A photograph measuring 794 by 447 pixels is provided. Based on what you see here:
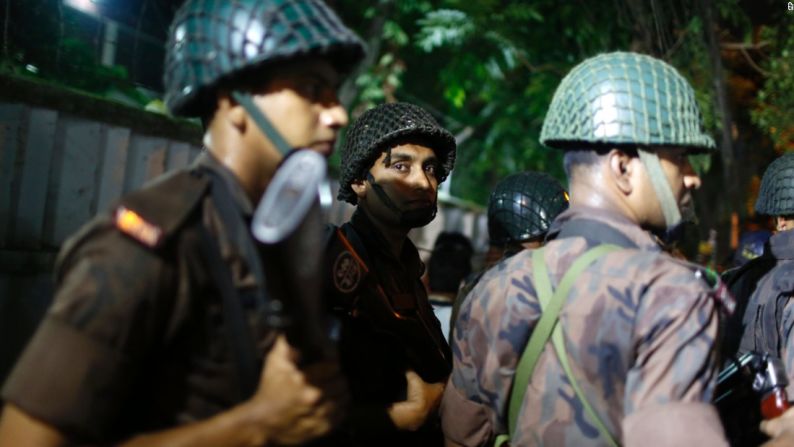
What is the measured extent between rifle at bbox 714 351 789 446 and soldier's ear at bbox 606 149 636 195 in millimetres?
932

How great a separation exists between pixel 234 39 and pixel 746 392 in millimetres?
2216

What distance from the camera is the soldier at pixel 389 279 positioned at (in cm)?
264

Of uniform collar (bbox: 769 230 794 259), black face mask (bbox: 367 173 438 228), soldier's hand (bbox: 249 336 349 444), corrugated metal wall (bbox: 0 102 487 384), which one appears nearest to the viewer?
soldier's hand (bbox: 249 336 349 444)

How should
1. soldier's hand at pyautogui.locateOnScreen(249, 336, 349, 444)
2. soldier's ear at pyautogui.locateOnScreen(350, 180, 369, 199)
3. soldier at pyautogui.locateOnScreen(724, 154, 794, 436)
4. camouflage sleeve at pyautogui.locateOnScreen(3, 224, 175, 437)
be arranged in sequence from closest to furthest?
camouflage sleeve at pyautogui.locateOnScreen(3, 224, 175, 437) < soldier's hand at pyautogui.locateOnScreen(249, 336, 349, 444) < soldier's ear at pyautogui.locateOnScreen(350, 180, 369, 199) < soldier at pyautogui.locateOnScreen(724, 154, 794, 436)

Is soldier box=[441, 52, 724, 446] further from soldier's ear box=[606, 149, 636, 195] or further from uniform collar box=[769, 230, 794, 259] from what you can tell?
uniform collar box=[769, 230, 794, 259]

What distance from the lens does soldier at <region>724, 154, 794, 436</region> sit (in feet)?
11.9

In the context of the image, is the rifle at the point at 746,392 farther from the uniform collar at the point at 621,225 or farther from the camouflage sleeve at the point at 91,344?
the camouflage sleeve at the point at 91,344

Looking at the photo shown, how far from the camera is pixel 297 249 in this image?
5.39 ft

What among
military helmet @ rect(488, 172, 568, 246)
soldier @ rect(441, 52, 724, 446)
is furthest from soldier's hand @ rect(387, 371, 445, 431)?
military helmet @ rect(488, 172, 568, 246)

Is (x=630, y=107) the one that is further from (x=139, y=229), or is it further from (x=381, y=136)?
(x=139, y=229)

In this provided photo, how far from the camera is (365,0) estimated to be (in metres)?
10.2

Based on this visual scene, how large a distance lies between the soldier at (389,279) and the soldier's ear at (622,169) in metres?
1.09

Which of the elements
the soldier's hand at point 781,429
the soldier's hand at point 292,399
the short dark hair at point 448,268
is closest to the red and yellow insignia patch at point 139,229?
the soldier's hand at point 292,399

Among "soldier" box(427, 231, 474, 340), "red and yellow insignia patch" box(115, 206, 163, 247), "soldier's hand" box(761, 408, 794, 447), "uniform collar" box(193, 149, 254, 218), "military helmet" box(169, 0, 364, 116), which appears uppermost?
"military helmet" box(169, 0, 364, 116)
